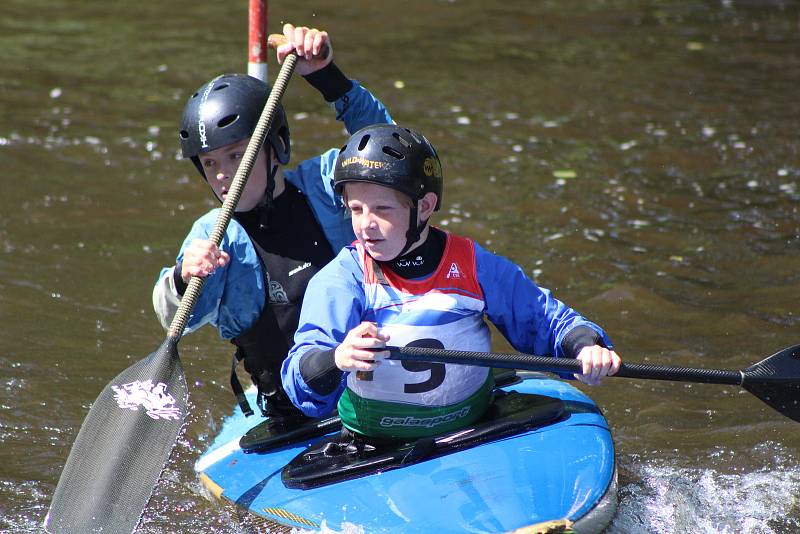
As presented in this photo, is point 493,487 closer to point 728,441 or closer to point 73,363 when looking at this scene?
point 728,441

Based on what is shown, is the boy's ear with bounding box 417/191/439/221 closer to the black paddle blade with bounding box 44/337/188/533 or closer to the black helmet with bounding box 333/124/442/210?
the black helmet with bounding box 333/124/442/210

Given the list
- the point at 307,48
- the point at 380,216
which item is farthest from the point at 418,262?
the point at 307,48

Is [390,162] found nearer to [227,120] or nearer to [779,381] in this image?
[227,120]

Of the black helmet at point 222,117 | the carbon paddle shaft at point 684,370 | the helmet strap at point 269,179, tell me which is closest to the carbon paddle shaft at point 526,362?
the carbon paddle shaft at point 684,370

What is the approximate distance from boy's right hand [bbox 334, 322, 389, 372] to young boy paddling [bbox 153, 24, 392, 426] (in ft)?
2.86

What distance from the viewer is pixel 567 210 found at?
25.3 ft

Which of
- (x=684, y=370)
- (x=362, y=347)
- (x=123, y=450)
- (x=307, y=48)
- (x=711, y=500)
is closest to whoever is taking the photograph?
(x=362, y=347)

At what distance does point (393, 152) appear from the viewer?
3.64 meters

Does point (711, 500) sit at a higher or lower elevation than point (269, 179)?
lower

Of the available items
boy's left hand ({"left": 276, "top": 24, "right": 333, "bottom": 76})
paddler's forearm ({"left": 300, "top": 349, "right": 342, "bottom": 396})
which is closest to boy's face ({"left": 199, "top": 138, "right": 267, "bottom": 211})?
boy's left hand ({"left": 276, "top": 24, "right": 333, "bottom": 76})

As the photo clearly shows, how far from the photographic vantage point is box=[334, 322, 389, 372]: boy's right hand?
329cm

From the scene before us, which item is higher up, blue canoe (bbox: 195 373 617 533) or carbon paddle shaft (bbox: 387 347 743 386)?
carbon paddle shaft (bbox: 387 347 743 386)

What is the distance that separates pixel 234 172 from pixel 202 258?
54 centimetres

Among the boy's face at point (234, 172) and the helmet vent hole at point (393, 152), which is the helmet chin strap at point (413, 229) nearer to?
the helmet vent hole at point (393, 152)
